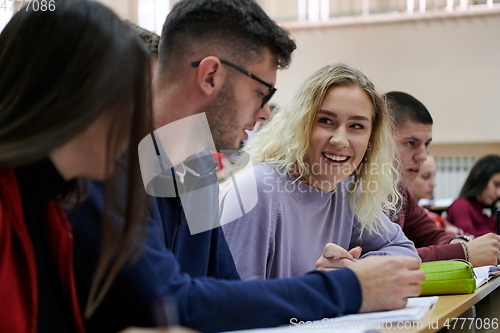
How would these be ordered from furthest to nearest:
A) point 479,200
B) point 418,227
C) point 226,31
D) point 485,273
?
point 479,200, point 418,227, point 485,273, point 226,31

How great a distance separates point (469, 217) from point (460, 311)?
9.43ft

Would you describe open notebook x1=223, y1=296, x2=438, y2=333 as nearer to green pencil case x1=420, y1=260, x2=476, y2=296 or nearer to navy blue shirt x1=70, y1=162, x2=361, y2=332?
navy blue shirt x1=70, y1=162, x2=361, y2=332

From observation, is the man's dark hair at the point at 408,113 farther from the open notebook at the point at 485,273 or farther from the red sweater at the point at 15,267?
the red sweater at the point at 15,267

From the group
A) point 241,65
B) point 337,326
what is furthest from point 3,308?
point 241,65

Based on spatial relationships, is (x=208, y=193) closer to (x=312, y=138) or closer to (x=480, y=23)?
(x=312, y=138)

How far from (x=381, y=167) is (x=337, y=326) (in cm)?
104

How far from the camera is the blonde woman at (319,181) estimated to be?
1696mm

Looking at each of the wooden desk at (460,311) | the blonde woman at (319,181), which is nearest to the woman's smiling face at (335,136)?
the blonde woman at (319,181)

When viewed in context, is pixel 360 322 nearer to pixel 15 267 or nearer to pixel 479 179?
pixel 15 267

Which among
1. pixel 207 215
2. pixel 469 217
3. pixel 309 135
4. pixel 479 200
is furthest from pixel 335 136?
pixel 479 200

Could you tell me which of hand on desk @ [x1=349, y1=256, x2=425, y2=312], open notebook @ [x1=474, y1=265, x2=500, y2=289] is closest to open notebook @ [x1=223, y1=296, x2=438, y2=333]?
hand on desk @ [x1=349, y1=256, x2=425, y2=312]

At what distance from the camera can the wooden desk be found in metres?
1.07

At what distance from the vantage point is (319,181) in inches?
72.7

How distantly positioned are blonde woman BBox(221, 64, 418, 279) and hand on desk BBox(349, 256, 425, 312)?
511 mm
